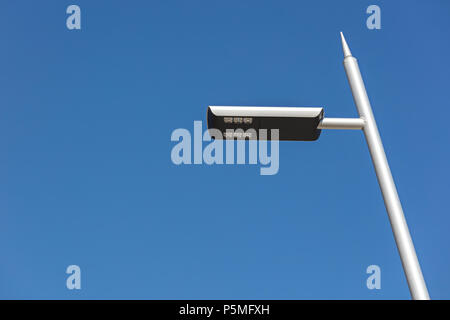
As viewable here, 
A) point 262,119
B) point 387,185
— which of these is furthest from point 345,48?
point 387,185

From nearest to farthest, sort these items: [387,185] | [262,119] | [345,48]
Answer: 1. [387,185]
2. [262,119]
3. [345,48]

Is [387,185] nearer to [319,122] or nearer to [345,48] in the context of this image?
[319,122]

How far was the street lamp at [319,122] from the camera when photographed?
318cm

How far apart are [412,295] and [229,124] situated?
1643mm

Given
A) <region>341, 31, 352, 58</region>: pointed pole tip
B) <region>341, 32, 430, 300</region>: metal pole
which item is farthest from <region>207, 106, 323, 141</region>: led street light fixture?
<region>341, 31, 352, 58</region>: pointed pole tip

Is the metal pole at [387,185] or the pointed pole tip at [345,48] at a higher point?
the pointed pole tip at [345,48]

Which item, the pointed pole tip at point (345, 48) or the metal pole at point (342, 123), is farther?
the pointed pole tip at point (345, 48)

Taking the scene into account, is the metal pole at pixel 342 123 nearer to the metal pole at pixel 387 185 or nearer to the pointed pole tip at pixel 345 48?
the metal pole at pixel 387 185

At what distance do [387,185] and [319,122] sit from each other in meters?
0.73

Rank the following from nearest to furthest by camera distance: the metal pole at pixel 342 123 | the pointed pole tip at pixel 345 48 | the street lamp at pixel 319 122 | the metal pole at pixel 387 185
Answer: the metal pole at pixel 387 185, the street lamp at pixel 319 122, the metal pole at pixel 342 123, the pointed pole tip at pixel 345 48

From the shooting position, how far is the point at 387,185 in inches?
125

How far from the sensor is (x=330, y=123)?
12.1 feet

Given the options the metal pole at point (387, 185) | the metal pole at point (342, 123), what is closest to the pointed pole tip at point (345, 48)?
the metal pole at point (387, 185)

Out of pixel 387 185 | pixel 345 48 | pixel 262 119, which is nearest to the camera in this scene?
pixel 387 185
